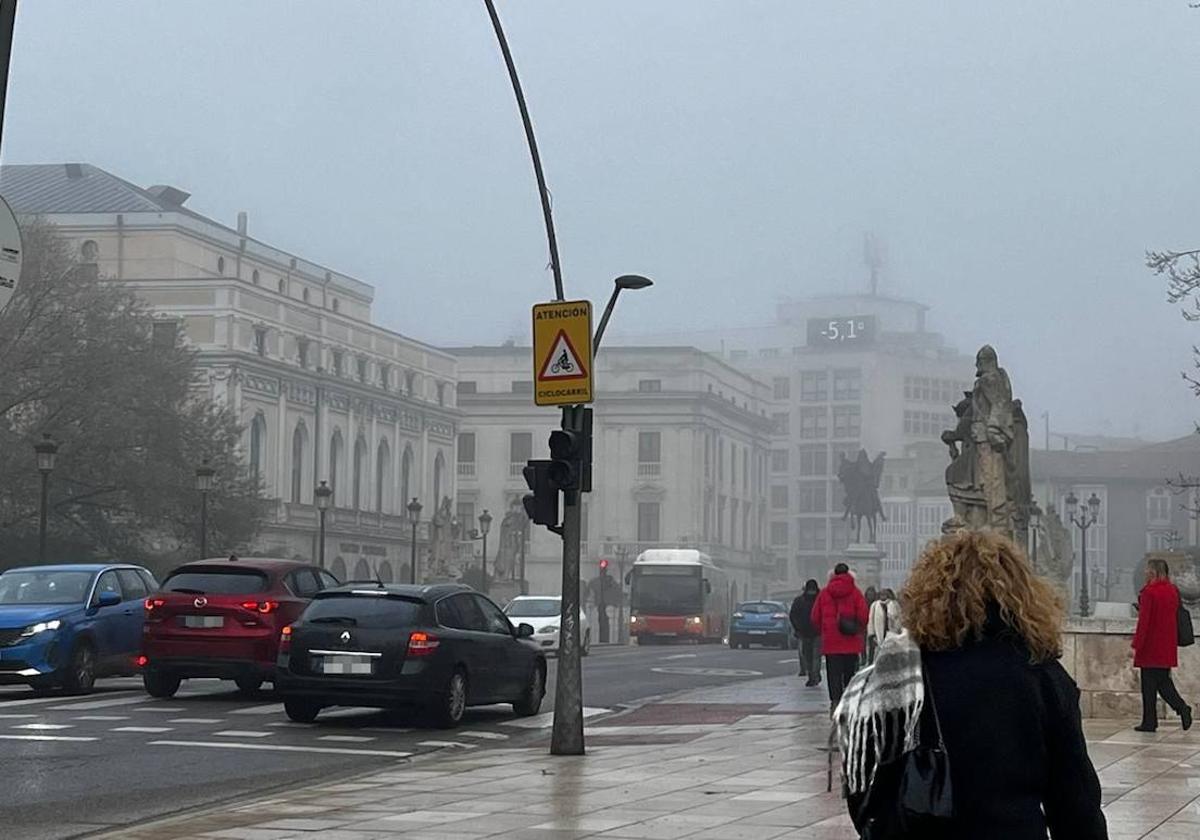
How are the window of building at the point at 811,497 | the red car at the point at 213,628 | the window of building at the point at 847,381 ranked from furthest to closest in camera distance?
the window of building at the point at 847,381
the window of building at the point at 811,497
the red car at the point at 213,628

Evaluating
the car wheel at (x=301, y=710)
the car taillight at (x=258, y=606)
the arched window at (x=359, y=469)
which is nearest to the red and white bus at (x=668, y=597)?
the arched window at (x=359, y=469)

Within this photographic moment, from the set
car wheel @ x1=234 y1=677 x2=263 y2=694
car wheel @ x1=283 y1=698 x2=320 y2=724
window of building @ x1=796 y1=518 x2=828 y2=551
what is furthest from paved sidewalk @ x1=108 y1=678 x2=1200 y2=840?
window of building @ x1=796 y1=518 x2=828 y2=551

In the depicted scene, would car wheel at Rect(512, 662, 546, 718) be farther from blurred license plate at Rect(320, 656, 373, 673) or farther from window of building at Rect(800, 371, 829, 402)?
window of building at Rect(800, 371, 829, 402)

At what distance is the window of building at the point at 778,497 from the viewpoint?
566 ft

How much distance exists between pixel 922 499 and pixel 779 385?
64.5 ft

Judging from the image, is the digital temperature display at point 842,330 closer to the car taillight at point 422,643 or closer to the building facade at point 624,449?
the building facade at point 624,449

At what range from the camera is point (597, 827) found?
39.4ft

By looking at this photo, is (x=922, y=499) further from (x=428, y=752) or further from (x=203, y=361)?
(x=428, y=752)

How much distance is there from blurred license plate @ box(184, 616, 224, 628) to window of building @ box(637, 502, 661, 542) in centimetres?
10903

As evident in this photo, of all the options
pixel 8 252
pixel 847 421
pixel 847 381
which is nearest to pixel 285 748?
pixel 8 252

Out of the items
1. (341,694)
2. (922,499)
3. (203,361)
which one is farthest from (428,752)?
(922,499)

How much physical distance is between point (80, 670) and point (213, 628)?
197 centimetres

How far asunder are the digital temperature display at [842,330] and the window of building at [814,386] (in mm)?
7546

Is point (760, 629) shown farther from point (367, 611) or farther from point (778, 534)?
point (778, 534)
